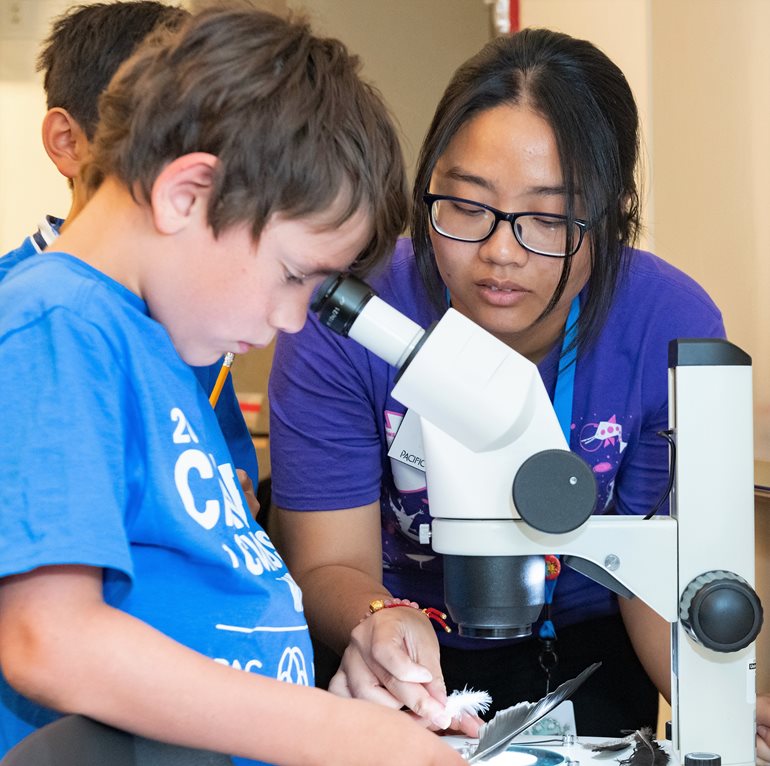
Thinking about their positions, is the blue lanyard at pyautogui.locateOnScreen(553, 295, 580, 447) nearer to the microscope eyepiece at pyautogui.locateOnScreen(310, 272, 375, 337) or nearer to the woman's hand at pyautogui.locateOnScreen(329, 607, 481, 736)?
the woman's hand at pyautogui.locateOnScreen(329, 607, 481, 736)

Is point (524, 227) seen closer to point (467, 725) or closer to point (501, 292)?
point (501, 292)

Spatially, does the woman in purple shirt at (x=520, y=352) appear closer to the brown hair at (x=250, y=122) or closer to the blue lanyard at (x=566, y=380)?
the blue lanyard at (x=566, y=380)

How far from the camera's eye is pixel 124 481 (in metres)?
0.72

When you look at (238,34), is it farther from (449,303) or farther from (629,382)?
(629,382)

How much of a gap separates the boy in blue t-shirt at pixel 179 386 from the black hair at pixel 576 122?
307 millimetres

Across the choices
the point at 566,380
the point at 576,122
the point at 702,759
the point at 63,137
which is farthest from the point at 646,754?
the point at 63,137

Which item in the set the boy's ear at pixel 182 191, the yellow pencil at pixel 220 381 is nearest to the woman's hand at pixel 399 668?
the yellow pencil at pixel 220 381

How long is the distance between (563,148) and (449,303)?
27cm

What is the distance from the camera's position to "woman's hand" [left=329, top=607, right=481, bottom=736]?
101 cm

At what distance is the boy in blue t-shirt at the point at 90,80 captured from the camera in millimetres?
1373

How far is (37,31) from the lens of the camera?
318 centimetres

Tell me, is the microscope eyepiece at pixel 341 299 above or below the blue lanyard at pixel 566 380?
above

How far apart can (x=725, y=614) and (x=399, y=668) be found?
0.33m

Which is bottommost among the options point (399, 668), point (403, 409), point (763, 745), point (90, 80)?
point (763, 745)
